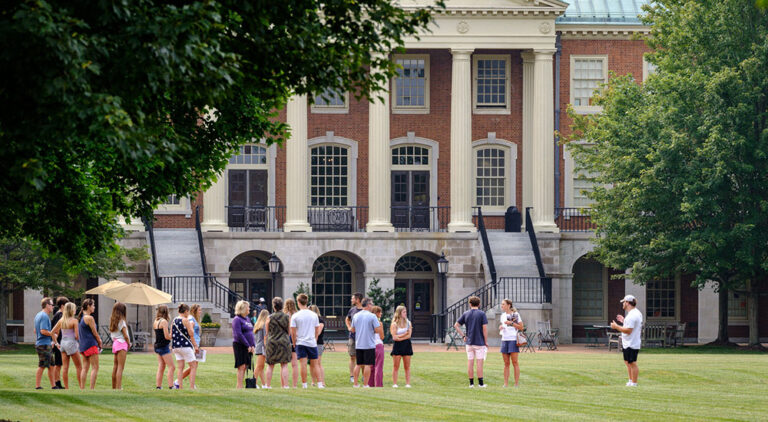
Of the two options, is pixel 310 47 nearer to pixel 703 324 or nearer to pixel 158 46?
pixel 158 46

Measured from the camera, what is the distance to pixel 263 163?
45625 mm

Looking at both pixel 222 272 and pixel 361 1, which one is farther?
pixel 222 272

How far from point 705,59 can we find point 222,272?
693 inches

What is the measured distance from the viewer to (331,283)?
4578cm

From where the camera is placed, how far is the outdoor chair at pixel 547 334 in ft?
124

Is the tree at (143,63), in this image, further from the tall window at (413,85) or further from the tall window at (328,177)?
the tall window at (413,85)

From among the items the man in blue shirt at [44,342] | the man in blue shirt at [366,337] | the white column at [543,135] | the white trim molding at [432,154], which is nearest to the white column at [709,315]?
the white column at [543,135]

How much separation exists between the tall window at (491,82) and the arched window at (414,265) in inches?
238

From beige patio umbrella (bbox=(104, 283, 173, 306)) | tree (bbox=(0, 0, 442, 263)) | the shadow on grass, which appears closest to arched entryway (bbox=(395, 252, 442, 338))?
the shadow on grass

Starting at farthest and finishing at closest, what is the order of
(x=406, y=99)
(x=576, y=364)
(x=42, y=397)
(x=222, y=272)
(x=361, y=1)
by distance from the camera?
(x=406, y=99) < (x=222, y=272) < (x=576, y=364) < (x=42, y=397) < (x=361, y=1)

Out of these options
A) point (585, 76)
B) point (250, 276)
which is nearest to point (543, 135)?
point (585, 76)

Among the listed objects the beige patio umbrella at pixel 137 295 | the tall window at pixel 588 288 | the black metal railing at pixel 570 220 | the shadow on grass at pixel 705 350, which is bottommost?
the shadow on grass at pixel 705 350

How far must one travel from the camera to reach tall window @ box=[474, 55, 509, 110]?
46.1m

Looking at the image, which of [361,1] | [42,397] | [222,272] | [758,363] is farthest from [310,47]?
[222,272]
